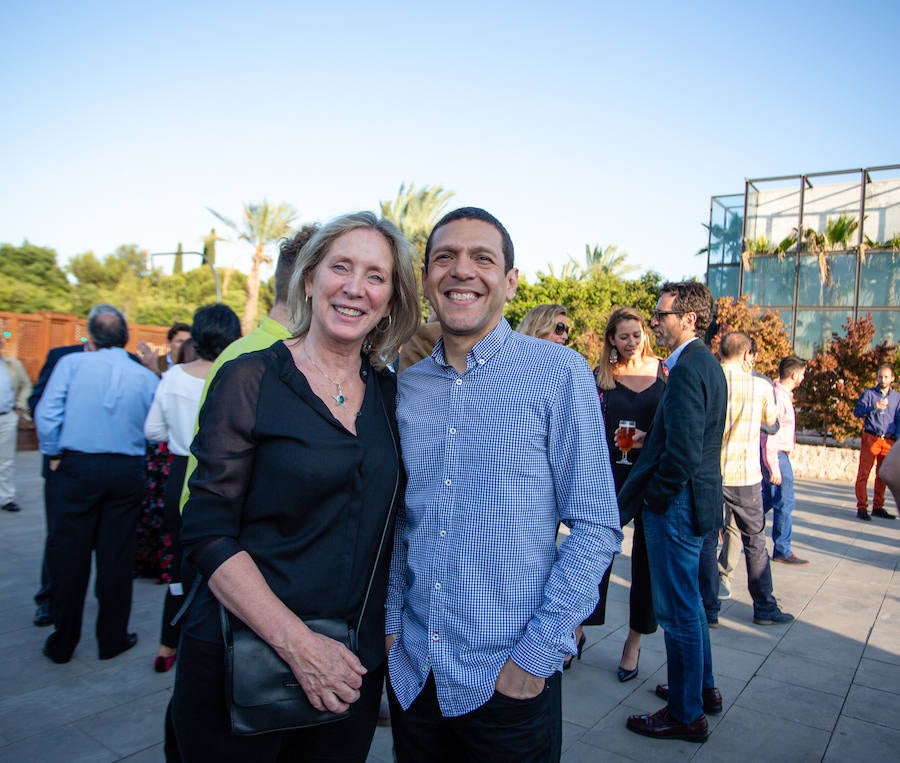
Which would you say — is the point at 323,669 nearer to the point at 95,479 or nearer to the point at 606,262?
the point at 95,479

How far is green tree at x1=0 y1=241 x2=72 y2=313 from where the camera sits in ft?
107

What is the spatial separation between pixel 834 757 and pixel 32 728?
13.3ft

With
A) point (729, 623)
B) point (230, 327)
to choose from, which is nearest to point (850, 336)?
point (729, 623)

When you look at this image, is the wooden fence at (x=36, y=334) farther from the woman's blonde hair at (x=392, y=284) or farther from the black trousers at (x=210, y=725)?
the black trousers at (x=210, y=725)

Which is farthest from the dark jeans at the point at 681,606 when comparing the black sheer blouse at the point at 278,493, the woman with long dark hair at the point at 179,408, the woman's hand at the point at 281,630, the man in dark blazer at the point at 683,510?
the woman with long dark hair at the point at 179,408

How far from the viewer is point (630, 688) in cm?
396

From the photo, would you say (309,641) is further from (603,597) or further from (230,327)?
(603,597)

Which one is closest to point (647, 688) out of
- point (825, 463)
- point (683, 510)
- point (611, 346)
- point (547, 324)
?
point (683, 510)

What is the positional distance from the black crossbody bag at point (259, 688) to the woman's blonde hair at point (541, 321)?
3.07 m

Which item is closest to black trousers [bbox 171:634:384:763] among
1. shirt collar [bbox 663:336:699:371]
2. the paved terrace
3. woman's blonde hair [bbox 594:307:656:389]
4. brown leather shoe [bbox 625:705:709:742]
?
the paved terrace

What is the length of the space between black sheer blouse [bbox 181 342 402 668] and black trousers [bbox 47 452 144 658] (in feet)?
9.15

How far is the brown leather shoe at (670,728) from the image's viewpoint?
3.32 meters

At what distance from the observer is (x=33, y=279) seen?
3741 cm

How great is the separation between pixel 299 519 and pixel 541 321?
122 inches
